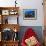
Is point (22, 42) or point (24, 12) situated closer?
point (22, 42)

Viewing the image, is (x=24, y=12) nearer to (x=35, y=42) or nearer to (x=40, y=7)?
(x=40, y=7)

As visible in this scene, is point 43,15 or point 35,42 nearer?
point 35,42

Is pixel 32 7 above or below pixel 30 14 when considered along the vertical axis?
above

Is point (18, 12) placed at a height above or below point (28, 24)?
above

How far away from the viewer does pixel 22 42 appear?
19.0 ft

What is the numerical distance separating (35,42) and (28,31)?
55 cm

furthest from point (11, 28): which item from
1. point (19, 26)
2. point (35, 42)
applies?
point (35, 42)

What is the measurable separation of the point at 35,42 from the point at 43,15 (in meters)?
1.11

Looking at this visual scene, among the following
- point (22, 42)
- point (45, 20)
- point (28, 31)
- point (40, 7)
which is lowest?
point (22, 42)

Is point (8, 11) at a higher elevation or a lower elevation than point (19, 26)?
higher

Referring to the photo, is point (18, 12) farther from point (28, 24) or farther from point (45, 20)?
point (45, 20)

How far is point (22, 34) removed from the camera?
6172 mm

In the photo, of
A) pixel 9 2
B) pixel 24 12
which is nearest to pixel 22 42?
pixel 24 12

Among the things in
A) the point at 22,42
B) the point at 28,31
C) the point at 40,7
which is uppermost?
the point at 40,7
